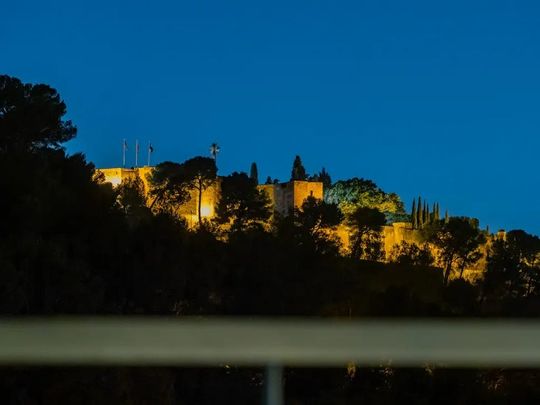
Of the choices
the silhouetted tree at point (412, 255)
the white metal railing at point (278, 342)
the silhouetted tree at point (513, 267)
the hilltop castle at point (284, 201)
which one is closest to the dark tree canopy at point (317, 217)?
the hilltop castle at point (284, 201)

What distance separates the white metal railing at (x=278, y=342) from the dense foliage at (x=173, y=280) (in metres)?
0.63

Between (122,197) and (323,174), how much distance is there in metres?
39.3

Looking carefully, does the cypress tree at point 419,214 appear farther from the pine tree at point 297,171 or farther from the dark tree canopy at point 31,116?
the dark tree canopy at point 31,116

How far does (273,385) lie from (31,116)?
24.4 metres

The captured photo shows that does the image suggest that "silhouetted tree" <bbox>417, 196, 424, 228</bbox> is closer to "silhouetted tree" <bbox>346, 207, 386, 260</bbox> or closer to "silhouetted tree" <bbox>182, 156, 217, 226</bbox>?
"silhouetted tree" <bbox>346, 207, 386, 260</bbox>

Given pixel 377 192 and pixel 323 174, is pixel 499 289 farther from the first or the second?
pixel 323 174

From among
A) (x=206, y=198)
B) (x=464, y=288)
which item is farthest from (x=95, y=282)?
(x=206, y=198)

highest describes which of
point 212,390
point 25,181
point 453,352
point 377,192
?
point 377,192

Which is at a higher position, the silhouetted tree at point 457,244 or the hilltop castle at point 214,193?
the hilltop castle at point 214,193

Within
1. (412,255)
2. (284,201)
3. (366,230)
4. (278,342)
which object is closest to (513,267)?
(412,255)

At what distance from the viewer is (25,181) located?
48.2 feet

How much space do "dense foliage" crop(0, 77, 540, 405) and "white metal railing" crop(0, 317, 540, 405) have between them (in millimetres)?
634

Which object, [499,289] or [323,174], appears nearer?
[499,289]

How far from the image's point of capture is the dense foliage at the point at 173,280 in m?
7.93
